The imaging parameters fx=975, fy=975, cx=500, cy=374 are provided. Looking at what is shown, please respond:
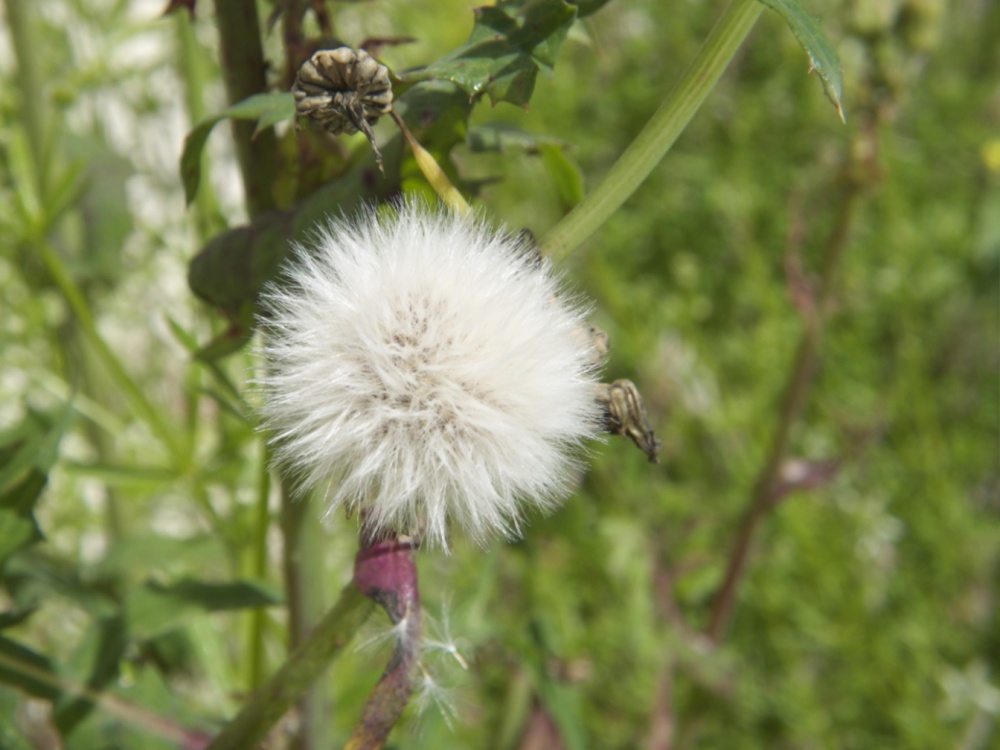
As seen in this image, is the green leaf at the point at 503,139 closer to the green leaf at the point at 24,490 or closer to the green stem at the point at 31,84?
the green leaf at the point at 24,490

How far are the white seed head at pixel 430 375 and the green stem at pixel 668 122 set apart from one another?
29 mm

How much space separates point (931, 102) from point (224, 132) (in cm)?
175

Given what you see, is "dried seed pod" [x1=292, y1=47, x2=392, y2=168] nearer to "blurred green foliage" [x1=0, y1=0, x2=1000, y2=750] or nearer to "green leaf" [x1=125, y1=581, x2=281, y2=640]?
"blurred green foliage" [x1=0, y1=0, x2=1000, y2=750]

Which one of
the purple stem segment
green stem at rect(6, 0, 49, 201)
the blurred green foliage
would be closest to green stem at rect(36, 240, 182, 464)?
the blurred green foliage

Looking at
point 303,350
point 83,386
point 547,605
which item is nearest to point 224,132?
point 83,386

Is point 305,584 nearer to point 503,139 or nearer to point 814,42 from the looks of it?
point 503,139

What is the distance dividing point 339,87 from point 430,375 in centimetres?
16

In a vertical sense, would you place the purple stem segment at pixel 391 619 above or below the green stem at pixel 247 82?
below

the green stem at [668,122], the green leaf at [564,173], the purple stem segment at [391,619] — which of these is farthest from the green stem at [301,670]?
the green leaf at [564,173]

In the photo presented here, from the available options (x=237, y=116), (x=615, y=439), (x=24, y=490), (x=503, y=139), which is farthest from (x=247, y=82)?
(x=615, y=439)

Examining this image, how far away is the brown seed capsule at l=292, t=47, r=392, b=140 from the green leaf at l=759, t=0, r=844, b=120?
0.68 feet

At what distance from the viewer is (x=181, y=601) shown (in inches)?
36.3

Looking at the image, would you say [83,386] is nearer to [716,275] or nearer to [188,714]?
[188,714]

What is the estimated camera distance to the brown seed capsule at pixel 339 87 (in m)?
0.51
